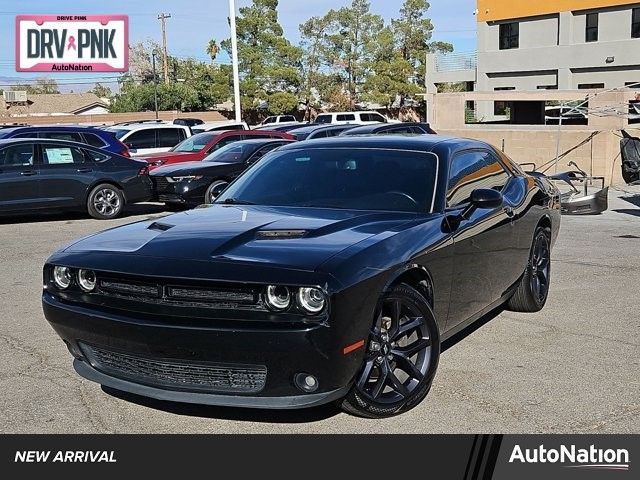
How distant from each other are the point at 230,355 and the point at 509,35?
46.1m

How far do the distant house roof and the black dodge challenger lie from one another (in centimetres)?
7577

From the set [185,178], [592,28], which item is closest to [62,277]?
[185,178]

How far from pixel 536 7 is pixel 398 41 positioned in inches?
669

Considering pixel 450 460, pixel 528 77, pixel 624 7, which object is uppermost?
pixel 624 7

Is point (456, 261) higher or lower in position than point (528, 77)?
lower

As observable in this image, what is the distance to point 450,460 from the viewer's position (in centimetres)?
412

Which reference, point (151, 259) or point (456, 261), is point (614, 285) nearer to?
point (456, 261)

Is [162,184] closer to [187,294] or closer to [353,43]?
[187,294]

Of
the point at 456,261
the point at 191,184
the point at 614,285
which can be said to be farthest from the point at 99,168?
the point at 456,261

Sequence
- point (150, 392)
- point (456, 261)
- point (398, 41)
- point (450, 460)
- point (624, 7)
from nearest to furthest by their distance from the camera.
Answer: point (450, 460), point (150, 392), point (456, 261), point (624, 7), point (398, 41)

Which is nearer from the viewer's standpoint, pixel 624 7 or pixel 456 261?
pixel 456 261

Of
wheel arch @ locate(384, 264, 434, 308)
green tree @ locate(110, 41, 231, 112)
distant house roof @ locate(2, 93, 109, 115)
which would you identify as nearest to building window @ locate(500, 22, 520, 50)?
green tree @ locate(110, 41, 231, 112)

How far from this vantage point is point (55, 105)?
81562 millimetres

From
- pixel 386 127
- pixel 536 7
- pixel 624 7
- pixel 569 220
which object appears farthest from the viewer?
pixel 536 7
